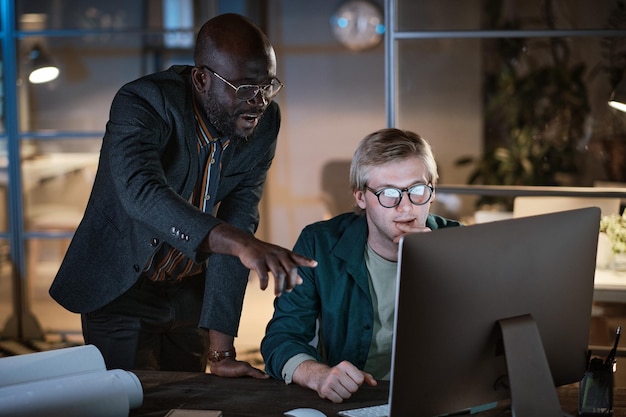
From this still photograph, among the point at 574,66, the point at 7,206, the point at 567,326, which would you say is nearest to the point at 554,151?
the point at 574,66

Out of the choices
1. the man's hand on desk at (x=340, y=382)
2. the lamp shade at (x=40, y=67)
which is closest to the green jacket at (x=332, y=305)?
the man's hand on desk at (x=340, y=382)

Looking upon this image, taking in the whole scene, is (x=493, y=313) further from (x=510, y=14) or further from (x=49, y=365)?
(x=510, y=14)

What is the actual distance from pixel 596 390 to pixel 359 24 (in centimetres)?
437

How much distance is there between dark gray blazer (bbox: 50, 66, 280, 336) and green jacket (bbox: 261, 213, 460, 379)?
189 mm

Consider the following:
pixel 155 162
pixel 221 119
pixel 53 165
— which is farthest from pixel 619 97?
pixel 53 165

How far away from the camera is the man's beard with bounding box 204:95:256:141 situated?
86.6 inches

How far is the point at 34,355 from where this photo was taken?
181 cm

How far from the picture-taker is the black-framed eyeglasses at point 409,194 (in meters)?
2.13

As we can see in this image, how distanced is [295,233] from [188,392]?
4176 millimetres

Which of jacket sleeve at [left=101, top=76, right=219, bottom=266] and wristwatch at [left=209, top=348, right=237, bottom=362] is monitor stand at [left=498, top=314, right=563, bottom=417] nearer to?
jacket sleeve at [left=101, top=76, right=219, bottom=266]

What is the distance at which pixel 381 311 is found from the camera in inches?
85.5

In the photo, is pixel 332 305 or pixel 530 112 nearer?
pixel 332 305

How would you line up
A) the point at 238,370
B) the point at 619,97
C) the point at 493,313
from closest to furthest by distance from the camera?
the point at 493,313, the point at 238,370, the point at 619,97

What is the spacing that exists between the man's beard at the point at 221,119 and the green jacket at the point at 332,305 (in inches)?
13.0
